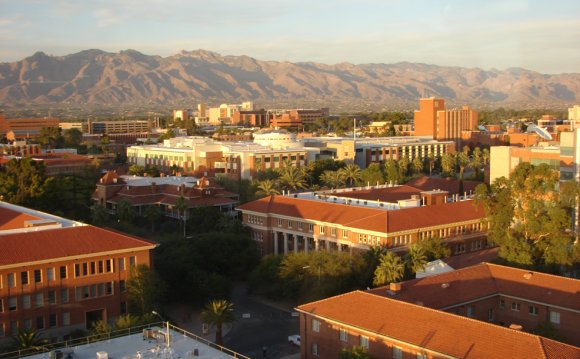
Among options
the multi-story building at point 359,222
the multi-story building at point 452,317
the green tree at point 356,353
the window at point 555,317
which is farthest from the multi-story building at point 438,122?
the green tree at point 356,353

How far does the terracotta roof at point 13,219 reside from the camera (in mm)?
48188

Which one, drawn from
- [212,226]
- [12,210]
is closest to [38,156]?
[212,226]

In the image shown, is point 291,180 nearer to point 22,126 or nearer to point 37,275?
point 37,275

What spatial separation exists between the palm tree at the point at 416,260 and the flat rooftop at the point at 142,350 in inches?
792

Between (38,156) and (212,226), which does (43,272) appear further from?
(38,156)

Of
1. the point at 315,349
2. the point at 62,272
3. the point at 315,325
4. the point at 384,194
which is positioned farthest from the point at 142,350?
the point at 384,194

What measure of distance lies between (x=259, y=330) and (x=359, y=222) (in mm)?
14040

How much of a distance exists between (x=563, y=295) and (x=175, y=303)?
80.5ft

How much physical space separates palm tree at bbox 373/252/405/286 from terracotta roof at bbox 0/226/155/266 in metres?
13.3

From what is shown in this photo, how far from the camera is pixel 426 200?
6112 cm

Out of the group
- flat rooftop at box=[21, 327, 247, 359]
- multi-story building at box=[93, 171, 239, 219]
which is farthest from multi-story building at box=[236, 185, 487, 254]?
flat rooftop at box=[21, 327, 247, 359]

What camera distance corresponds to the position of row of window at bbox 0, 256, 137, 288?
38.4 m

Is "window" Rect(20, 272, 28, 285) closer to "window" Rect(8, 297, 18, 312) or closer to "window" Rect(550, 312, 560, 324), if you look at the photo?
"window" Rect(8, 297, 18, 312)

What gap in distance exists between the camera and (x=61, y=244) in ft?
133
